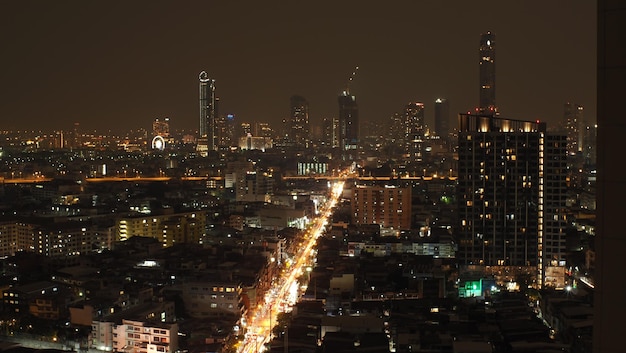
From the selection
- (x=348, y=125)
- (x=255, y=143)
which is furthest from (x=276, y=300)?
(x=255, y=143)

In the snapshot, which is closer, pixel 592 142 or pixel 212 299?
→ pixel 592 142

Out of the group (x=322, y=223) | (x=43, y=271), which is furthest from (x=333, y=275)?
(x=322, y=223)

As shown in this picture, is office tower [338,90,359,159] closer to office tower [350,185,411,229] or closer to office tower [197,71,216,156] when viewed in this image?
office tower [197,71,216,156]

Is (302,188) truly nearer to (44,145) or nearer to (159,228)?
(159,228)

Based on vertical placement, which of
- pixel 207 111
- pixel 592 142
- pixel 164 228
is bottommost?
pixel 164 228

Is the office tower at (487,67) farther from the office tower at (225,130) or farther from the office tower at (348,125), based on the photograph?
the office tower at (225,130)

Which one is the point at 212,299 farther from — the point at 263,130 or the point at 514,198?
the point at 263,130
